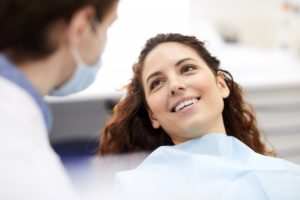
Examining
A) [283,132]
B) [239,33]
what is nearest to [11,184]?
[283,132]

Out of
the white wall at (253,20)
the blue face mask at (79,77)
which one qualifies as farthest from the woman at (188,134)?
the white wall at (253,20)

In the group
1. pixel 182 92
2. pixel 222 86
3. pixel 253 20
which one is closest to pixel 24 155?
pixel 182 92

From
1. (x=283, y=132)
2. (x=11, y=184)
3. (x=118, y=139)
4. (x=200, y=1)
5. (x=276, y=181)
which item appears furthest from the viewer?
(x=200, y=1)

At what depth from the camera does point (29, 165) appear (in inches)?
19.5

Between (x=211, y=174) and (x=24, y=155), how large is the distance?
41cm

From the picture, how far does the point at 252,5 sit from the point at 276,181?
119 centimetres

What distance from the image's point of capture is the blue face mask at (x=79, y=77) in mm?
600

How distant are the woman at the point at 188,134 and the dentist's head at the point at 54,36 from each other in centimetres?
25

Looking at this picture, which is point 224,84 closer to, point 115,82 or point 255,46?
point 115,82

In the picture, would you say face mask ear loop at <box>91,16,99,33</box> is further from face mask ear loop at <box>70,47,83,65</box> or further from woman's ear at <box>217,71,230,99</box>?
woman's ear at <box>217,71,230,99</box>

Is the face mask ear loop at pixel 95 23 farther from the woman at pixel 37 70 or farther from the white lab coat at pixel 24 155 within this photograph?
the white lab coat at pixel 24 155

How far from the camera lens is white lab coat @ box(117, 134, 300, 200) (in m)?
0.77

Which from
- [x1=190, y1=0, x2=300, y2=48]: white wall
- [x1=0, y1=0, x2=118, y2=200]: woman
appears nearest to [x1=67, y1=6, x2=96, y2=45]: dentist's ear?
[x1=0, y1=0, x2=118, y2=200]: woman

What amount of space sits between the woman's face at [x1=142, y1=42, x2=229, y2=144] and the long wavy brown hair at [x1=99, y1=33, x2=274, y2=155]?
0.02 metres
